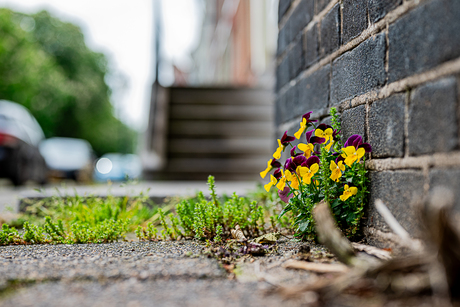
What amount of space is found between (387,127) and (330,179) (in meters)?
0.36

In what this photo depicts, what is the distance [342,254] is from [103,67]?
3295 centimetres

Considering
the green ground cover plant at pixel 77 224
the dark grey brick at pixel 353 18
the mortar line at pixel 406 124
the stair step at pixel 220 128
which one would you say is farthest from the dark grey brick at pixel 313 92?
the stair step at pixel 220 128

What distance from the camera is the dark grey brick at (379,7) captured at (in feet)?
4.54

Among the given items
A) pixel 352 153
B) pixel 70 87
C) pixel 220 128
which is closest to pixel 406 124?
pixel 352 153

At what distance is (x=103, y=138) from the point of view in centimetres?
3095

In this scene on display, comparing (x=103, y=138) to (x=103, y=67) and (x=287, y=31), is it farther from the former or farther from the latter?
(x=287, y=31)

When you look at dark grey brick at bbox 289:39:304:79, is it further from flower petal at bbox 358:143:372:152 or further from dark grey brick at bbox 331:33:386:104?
flower petal at bbox 358:143:372:152

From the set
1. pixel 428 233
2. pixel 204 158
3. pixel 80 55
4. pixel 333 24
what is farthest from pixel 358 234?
pixel 80 55

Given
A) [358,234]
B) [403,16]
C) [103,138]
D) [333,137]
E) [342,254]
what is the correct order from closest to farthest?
[342,254], [403,16], [358,234], [333,137], [103,138]

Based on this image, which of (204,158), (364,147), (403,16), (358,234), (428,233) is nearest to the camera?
(428,233)

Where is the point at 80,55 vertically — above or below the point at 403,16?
above

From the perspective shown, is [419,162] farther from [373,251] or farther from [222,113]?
[222,113]

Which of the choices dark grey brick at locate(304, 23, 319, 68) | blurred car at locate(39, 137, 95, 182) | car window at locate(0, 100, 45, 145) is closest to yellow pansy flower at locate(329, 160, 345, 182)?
dark grey brick at locate(304, 23, 319, 68)

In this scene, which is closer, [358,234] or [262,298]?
[262,298]
